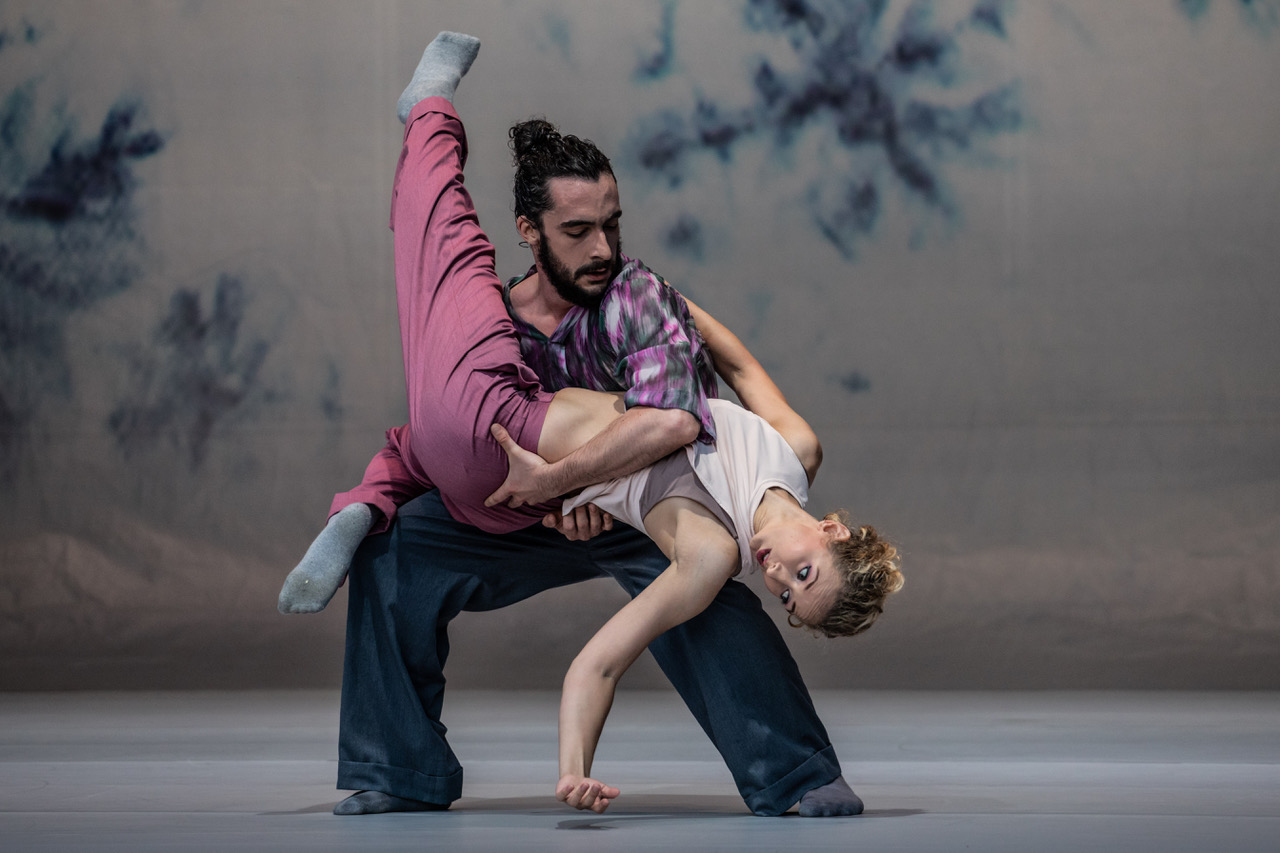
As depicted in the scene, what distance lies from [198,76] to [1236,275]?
12.6 ft

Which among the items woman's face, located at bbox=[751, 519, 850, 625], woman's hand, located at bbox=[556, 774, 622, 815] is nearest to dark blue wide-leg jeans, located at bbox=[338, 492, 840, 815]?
woman's face, located at bbox=[751, 519, 850, 625]

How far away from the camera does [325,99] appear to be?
4.84 m

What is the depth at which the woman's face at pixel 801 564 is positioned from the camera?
2092mm

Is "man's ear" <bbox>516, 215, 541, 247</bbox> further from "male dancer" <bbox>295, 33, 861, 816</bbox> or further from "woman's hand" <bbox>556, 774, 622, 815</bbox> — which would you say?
"woman's hand" <bbox>556, 774, 622, 815</bbox>

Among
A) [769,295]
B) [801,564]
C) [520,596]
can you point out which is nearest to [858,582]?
[801,564]

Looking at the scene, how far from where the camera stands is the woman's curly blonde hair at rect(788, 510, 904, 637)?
2.10 metres

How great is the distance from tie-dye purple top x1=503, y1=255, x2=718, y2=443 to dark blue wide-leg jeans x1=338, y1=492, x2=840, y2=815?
300 mm

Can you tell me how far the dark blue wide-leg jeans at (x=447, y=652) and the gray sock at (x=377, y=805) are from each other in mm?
15

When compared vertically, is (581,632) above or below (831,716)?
above

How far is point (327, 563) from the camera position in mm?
2221

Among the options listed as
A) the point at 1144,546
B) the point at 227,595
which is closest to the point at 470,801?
the point at 227,595

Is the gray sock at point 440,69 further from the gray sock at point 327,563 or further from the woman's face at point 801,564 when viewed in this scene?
the woman's face at point 801,564

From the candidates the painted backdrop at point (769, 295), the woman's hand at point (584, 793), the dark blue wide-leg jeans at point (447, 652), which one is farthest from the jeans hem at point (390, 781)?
the painted backdrop at point (769, 295)

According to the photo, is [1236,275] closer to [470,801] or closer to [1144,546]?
[1144,546]
